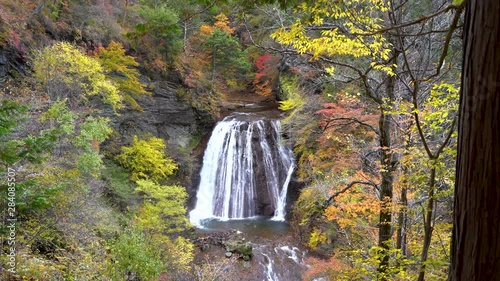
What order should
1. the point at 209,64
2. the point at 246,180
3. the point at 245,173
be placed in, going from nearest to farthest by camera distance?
the point at 246,180, the point at 245,173, the point at 209,64

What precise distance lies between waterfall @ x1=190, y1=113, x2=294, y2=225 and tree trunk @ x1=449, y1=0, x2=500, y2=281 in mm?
15393

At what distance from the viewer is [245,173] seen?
18.1 m

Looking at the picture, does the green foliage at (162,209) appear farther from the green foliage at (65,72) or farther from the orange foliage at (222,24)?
the orange foliage at (222,24)

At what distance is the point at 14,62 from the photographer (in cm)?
1156

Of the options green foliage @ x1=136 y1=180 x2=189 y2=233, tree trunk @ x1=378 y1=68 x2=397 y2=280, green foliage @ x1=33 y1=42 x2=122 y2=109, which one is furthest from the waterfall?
tree trunk @ x1=378 y1=68 x2=397 y2=280

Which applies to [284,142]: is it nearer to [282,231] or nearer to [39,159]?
[282,231]

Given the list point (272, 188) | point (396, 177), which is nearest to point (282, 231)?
point (272, 188)

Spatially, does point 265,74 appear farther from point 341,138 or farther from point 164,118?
point 341,138

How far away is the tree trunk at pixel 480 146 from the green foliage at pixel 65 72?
11.4m

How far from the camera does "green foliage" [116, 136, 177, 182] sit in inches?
562

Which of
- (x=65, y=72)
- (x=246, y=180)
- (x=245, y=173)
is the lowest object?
(x=246, y=180)

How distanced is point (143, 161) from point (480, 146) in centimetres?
1437

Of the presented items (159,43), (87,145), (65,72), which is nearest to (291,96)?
(159,43)

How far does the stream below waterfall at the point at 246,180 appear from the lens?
15.6 m
